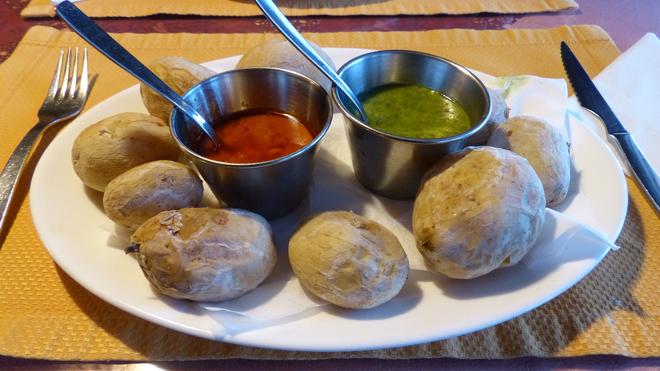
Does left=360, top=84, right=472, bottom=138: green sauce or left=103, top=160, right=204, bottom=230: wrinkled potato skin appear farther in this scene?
left=360, top=84, right=472, bottom=138: green sauce

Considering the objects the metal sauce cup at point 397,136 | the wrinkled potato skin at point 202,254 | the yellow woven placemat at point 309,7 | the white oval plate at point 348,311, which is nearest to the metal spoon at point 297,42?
the metal sauce cup at point 397,136

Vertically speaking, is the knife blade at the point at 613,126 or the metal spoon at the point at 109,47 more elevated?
the metal spoon at the point at 109,47

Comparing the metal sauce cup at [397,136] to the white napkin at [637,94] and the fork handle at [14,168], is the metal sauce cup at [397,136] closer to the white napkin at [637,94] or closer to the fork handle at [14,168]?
the white napkin at [637,94]

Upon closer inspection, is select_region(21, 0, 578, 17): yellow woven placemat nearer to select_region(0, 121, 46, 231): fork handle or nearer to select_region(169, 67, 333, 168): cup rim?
select_region(0, 121, 46, 231): fork handle

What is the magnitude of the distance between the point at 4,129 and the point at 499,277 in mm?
1933

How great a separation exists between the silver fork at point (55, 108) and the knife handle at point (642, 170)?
6.91ft

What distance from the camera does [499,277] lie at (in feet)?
3.88

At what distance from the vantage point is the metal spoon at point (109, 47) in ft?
3.94

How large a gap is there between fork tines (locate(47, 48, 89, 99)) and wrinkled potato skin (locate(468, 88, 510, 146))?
1671mm

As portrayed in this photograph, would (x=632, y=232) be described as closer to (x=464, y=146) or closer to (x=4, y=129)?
(x=464, y=146)

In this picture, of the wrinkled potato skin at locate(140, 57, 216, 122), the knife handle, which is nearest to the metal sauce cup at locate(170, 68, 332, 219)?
the wrinkled potato skin at locate(140, 57, 216, 122)

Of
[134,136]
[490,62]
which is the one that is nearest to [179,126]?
[134,136]

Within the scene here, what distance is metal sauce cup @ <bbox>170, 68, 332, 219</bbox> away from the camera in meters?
1.26

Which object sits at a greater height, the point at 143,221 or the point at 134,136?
the point at 134,136
